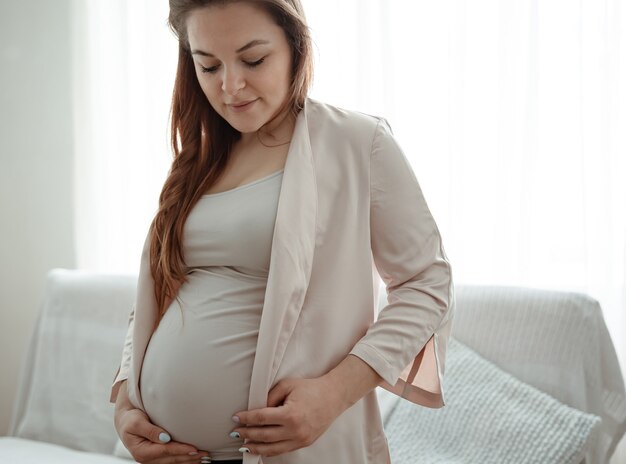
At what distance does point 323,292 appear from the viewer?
1059 millimetres

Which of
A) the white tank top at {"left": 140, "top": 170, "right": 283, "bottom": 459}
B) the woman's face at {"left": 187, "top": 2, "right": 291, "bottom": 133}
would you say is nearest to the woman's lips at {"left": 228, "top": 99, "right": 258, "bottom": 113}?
the woman's face at {"left": 187, "top": 2, "right": 291, "bottom": 133}

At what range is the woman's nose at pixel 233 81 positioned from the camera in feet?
3.49

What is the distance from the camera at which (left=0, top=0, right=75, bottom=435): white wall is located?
116 inches

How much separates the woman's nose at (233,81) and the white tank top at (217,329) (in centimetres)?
13

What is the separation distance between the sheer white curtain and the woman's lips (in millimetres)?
1160

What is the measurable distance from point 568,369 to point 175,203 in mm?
1027

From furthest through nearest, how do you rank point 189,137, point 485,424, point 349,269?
point 485,424, point 189,137, point 349,269

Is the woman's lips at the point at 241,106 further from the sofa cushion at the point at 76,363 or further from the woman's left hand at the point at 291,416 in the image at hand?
the sofa cushion at the point at 76,363

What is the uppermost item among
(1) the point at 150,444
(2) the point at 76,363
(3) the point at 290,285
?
(3) the point at 290,285

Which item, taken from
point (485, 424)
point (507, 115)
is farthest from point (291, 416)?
point (507, 115)

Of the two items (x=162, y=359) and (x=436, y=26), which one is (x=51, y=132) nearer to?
(x=436, y=26)

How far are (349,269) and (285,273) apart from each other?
0.11 meters

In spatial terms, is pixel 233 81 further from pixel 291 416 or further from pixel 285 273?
pixel 291 416

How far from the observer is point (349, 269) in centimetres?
→ 107
